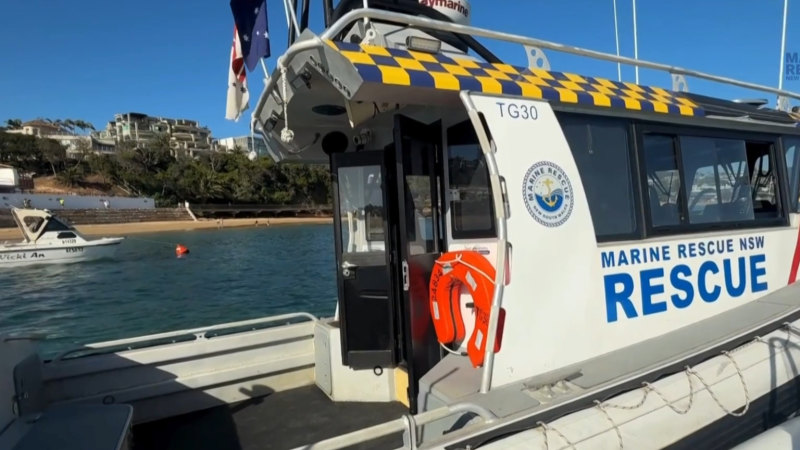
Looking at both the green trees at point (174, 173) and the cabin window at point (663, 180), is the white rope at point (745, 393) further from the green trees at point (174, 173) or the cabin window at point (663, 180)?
the green trees at point (174, 173)

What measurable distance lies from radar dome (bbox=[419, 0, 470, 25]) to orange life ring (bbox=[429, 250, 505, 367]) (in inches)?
86.6

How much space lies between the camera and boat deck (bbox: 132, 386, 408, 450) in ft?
10.8

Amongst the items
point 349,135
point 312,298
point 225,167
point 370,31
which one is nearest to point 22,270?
point 312,298

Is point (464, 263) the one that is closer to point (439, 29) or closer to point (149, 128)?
point (439, 29)

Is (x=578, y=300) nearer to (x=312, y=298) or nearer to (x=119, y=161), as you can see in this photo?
(x=312, y=298)

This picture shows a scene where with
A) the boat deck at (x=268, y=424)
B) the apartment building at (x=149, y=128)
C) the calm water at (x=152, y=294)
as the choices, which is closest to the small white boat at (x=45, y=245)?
the calm water at (x=152, y=294)

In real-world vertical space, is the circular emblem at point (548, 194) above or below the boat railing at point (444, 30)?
below

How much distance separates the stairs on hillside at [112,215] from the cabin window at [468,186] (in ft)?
182

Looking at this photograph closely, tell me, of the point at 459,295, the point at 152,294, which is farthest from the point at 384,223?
the point at 152,294

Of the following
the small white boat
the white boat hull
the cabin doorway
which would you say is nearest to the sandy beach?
the small white boat

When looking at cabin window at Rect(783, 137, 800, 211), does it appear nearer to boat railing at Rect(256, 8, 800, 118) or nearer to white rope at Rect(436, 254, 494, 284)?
boat railing at Rect(256, 8, 800, 118)

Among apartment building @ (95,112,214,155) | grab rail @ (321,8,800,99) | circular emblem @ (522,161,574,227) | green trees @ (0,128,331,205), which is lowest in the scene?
circular emblem @ (522,161,574,227)

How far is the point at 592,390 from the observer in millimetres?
2096

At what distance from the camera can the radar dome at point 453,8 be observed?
12.7 ft
